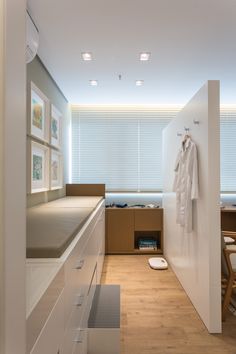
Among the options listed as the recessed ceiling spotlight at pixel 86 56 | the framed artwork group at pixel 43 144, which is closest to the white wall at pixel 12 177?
the framed artwork group at pixel 43 144

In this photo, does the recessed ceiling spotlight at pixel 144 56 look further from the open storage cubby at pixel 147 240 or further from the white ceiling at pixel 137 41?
the open storage cubby at pixel 147 240

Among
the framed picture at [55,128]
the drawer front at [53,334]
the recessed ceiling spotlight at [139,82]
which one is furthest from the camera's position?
the recessed ceiling spotlight at [139,82]

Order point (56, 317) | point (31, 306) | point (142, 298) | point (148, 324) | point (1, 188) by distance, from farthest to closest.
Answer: point (142, 298) → point (148, 324) → point (56, 317) → point (31, 306) → point (1, 188)

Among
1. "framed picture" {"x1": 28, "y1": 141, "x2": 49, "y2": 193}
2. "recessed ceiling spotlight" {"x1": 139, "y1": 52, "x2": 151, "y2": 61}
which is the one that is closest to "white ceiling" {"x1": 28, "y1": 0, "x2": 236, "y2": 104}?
"recessed ceiling spotlight" {"x1": 139, "y1": 52, "x2": 151, "y2": 61}

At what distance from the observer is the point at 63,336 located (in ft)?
3.45

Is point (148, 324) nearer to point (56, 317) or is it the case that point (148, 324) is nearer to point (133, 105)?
point (56, 317)

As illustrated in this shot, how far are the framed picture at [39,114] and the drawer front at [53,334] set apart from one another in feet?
6.32

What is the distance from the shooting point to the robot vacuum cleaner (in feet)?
12.4

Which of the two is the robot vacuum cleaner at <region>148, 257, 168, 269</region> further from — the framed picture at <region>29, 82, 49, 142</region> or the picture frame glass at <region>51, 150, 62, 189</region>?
the framed picture at <region>29, 82, 49, 142</region>

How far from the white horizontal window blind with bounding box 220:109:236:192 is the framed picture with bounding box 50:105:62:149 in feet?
9.81

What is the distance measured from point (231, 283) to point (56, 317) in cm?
192

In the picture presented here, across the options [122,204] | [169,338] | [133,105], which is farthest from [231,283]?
[133,105]

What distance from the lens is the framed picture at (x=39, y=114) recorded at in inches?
103

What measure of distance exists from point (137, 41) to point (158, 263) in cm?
297
